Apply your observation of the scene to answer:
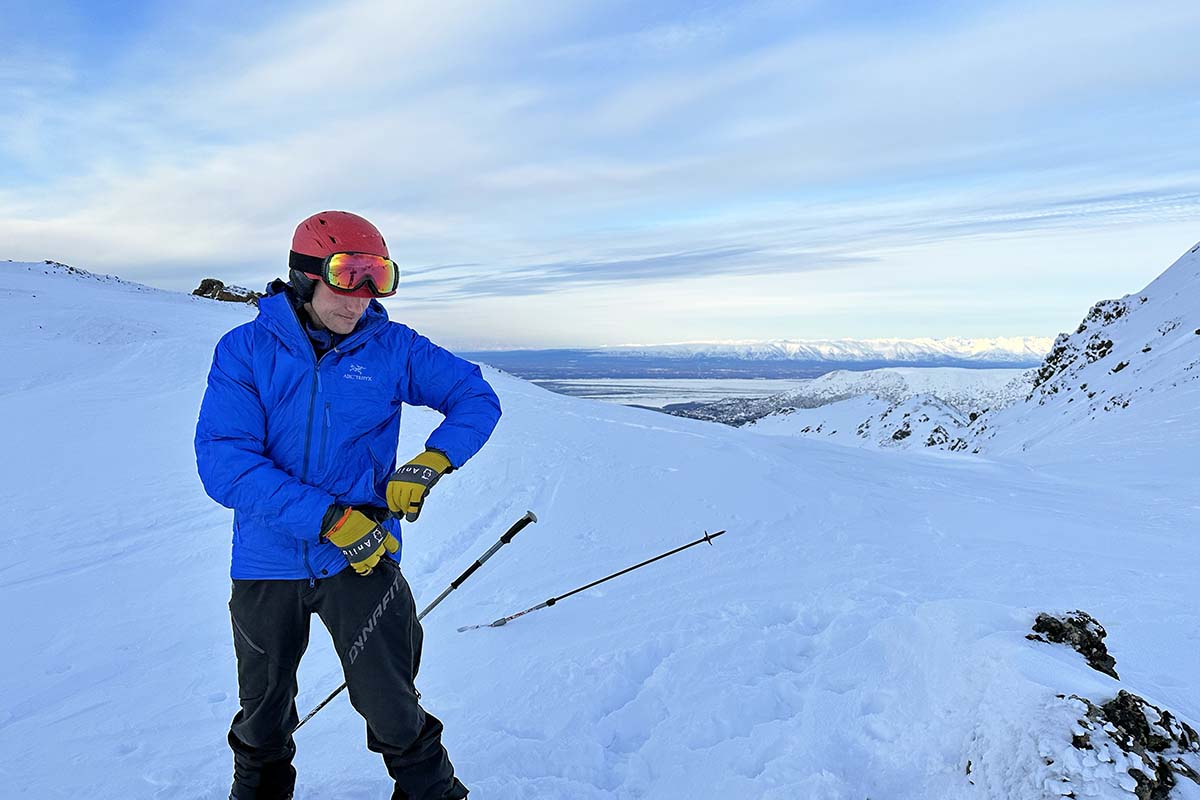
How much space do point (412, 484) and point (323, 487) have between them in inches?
17.1

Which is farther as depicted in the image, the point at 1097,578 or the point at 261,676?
the point at 1097,578

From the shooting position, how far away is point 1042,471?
18.0 meters

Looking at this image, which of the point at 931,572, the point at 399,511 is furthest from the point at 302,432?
the point at 931,572

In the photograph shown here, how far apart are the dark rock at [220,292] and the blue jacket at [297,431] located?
150 ft

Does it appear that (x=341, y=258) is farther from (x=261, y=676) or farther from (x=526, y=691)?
(x=526, y=691)

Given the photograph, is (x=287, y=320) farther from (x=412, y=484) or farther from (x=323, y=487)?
(x=412, y=484)

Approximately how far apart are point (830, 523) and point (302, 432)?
815cm

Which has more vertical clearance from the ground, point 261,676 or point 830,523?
point 261,676

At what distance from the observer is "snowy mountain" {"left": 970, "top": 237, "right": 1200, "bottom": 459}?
70.5 feet

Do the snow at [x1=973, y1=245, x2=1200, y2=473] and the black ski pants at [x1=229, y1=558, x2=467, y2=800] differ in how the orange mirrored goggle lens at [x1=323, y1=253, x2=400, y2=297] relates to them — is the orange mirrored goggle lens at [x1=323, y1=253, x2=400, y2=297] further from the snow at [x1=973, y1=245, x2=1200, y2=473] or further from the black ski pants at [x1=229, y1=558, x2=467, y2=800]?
the snow at [x1=973, y1=245, x2=1200, y2=473]

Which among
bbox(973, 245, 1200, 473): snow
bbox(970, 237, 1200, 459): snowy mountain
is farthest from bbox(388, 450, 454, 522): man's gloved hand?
bbox(970, 237, 1200, 459): snowy mountain

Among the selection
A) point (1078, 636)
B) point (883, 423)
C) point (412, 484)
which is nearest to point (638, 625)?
point (1078, 636)

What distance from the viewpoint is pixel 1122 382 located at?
28328mm

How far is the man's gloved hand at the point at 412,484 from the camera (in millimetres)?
3061
